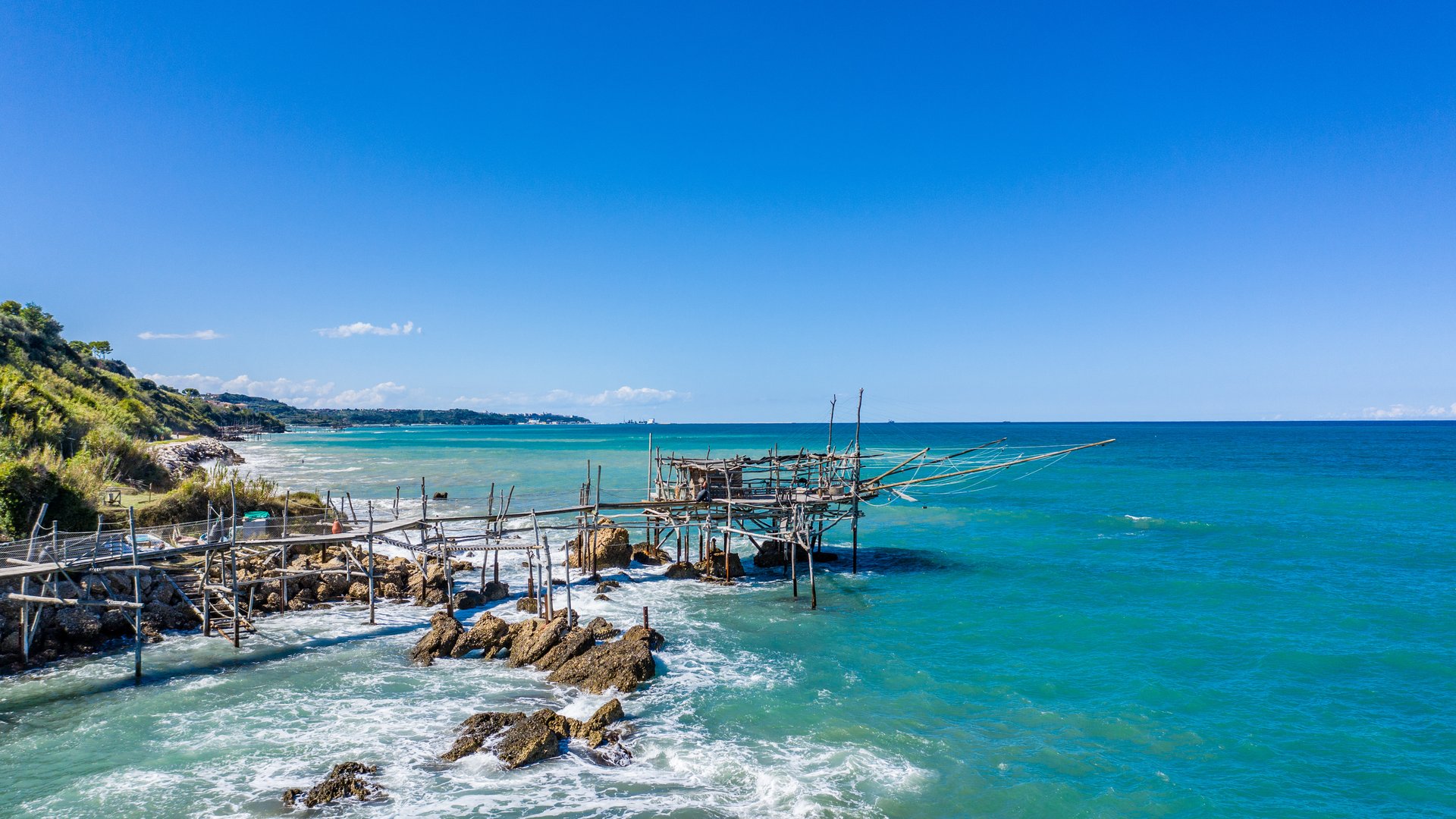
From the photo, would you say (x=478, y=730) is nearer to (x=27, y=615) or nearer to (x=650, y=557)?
(x=27, y=615)

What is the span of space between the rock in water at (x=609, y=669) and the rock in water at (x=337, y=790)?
214 inches

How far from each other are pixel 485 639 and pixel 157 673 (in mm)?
7989

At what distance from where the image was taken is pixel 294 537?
23547mm

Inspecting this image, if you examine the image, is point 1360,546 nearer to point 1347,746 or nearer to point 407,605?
point 1347,746

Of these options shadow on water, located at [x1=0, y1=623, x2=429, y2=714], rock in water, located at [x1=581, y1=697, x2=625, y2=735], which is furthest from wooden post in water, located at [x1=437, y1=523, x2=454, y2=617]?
rock in water, located at [x1=581, y1=697, x2=625, y2=735]

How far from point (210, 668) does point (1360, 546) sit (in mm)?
47251

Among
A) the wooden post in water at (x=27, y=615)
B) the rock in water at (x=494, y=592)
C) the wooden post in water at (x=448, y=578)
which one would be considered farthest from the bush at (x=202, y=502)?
the rock in water at (x=494, y=592)

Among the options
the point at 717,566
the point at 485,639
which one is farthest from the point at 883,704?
the point at 717,566

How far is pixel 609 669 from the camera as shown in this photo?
60.0 feet

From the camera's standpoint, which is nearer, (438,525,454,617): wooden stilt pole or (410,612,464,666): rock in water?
(410,612,464,666): rock in water

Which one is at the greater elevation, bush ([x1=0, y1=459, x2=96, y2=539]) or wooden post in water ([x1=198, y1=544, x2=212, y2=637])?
bush ([x1=0, y1=459, x2=96, y2=539])

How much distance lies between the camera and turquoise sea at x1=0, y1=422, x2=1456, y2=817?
13508mm

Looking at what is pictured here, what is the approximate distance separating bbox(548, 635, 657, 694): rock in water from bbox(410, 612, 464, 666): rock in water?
3.86m

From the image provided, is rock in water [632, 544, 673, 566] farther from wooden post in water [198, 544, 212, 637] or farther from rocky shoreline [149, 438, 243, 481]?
rocky shoreline [149, 438, 243, 481]
